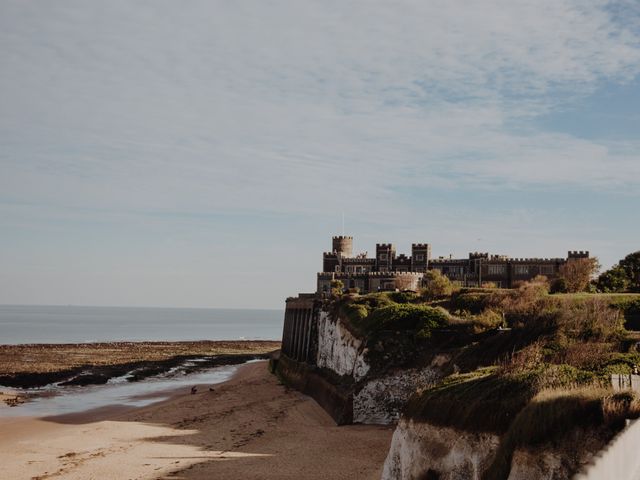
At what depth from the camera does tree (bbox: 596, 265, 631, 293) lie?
62969 mm

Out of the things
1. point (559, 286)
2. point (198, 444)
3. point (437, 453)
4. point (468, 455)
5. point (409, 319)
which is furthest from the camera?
point (559, 286)

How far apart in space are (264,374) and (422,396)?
51.8m

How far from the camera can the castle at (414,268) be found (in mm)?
84375

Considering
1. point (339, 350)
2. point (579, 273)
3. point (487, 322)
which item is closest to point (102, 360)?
point (339, 350)

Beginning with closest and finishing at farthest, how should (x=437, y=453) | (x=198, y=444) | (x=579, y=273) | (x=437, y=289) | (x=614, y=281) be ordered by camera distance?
1. (x=437, y=453)
2. (x=198, y=444)
3. (x=437, y=289)
4. (x=614, y=281)
5. (x=579, y=273)

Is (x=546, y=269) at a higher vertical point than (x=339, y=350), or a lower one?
higher

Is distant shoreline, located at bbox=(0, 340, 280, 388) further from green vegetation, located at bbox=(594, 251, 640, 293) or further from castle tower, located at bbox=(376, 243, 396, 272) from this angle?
green vegetation, located at bbox=(594, 251, 640, 293)

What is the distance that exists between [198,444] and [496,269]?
56391 mm

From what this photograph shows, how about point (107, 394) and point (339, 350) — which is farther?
point (107, 394)

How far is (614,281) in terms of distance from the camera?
6334cm

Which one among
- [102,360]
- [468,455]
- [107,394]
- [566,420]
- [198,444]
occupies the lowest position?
[107,394]

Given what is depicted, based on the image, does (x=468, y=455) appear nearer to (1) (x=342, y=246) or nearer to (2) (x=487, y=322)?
(2) (x=487, y=322)

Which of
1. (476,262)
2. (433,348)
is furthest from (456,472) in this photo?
(476,262)

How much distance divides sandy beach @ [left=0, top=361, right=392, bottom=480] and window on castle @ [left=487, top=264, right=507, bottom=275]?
40.5m
